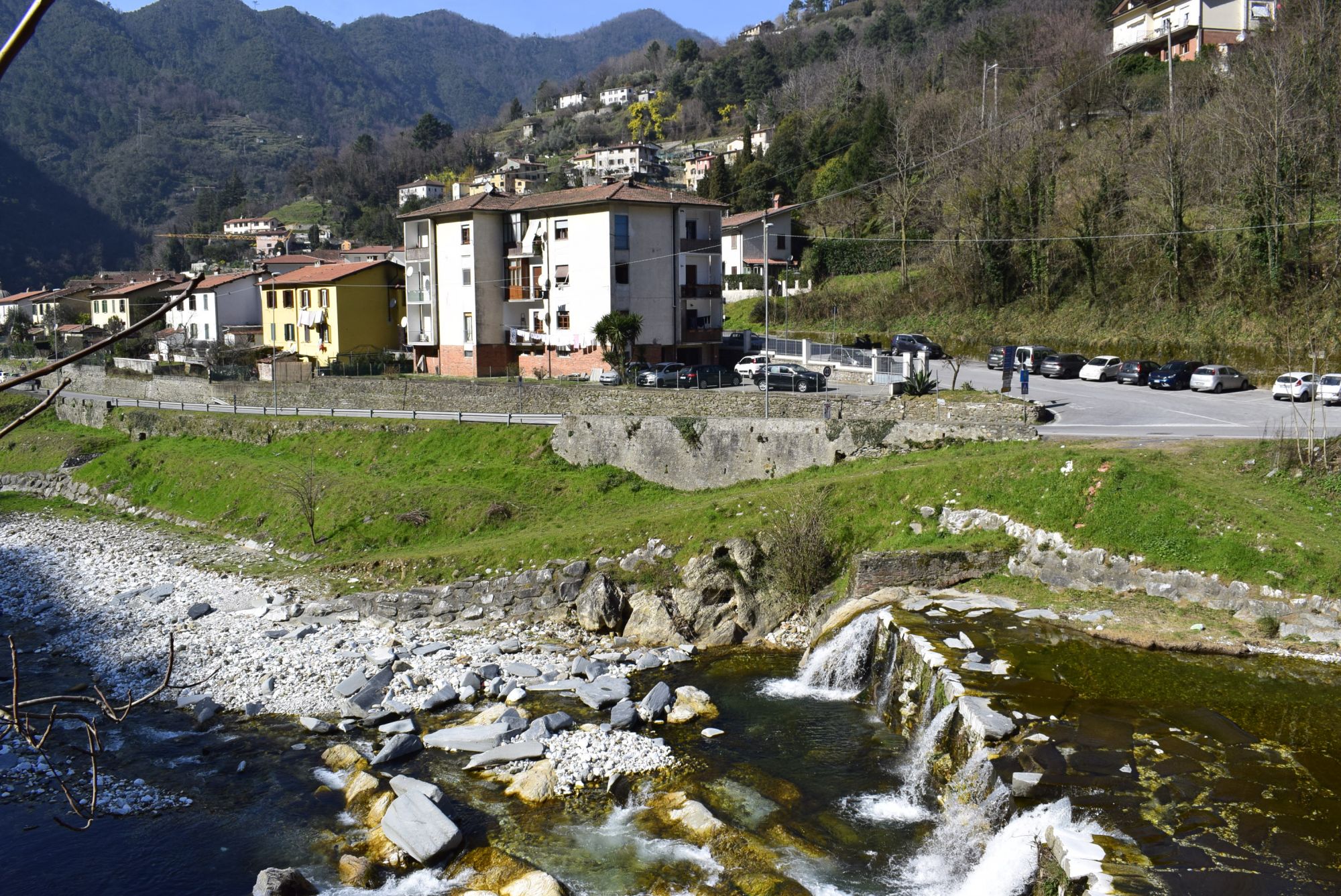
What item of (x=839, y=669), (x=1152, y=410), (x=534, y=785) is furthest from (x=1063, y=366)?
(x=534, y=785)

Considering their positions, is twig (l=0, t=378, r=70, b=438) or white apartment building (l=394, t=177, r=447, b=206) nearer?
twig (l=0, t=378, r=70, b=438)

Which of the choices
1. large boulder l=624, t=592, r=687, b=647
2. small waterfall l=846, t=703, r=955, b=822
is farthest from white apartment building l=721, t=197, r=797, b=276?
small waterfall l=846, t=703, r=955, b=822

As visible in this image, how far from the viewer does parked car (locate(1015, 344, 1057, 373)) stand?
5041 centimetres

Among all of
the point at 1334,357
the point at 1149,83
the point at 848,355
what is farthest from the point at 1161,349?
the point at 1149,83

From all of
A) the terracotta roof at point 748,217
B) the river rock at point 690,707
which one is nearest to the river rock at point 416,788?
the river rock at point 690,707

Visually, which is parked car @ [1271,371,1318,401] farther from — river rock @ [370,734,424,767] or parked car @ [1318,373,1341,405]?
river rock @ [370,734,424,767]

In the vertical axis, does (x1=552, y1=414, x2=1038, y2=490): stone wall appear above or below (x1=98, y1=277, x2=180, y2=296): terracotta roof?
below

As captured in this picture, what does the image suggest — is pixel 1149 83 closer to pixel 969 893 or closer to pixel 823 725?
pixel 823 725

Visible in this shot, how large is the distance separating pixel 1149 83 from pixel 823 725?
6855 cm

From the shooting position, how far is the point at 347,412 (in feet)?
162

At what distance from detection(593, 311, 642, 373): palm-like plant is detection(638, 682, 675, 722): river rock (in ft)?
97.9

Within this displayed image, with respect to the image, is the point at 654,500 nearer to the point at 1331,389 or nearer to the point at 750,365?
the point at 750,365

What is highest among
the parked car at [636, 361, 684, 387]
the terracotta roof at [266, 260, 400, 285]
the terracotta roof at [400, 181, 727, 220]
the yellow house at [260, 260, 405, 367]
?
the terracotta roof at [400, 181, 727, 220]

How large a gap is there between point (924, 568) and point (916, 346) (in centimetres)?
3263
